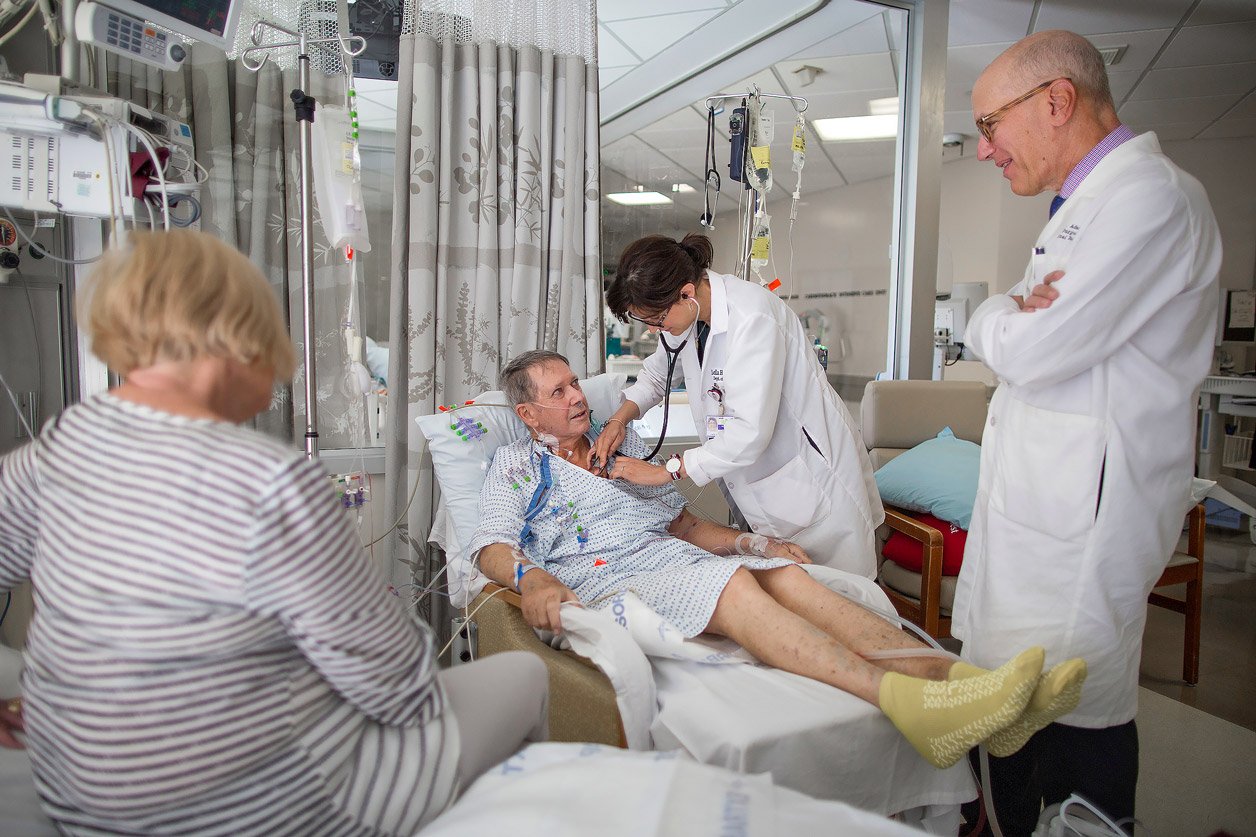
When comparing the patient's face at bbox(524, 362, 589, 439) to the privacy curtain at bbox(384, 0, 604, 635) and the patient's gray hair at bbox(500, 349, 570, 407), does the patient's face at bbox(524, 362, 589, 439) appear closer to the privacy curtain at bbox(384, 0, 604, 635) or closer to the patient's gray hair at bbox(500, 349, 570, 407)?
the patient's gray hair at bbox(500, 349, 570, 407)

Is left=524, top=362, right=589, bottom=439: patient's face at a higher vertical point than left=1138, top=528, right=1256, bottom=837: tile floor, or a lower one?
higher

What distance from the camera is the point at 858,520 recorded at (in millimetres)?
1945

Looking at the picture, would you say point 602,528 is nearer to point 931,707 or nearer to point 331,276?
point 931,707

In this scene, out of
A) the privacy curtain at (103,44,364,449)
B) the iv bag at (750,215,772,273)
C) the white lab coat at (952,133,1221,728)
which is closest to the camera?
the white lab coat at (952,133,1221,728)

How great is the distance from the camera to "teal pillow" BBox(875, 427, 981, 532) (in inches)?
93.4

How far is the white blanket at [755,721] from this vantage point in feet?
3.96

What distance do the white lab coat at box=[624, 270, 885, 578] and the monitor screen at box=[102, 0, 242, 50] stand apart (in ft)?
4.34

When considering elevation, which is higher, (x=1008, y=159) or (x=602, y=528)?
(x=1008, y=159)

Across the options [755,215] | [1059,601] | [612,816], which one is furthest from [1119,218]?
[755,215]

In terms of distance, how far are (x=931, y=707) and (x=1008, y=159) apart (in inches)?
41.3

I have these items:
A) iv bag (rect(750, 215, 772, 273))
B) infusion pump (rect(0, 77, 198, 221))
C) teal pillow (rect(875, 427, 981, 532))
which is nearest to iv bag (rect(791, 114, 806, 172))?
iv bag (rect(750, 215, 772, 273))

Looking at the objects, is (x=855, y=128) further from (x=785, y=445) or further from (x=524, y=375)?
(x=524, y=375)

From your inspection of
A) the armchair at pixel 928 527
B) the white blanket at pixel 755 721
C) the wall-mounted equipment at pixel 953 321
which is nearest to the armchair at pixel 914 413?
the armchair at pixel 928 527

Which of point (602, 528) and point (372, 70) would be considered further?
point (372, 70)
